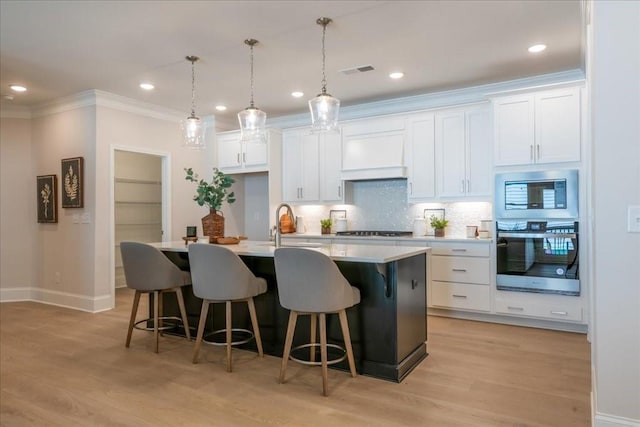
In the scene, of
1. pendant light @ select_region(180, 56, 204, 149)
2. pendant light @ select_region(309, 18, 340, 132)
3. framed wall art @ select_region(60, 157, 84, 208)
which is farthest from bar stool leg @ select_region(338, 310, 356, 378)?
framed wall art @ select_region(60, 157, 84, 208)

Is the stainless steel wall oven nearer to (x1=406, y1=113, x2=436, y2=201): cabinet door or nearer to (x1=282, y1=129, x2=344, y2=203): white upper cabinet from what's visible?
(x1=406, y1=113, x2=436, y2=201): cabinet door

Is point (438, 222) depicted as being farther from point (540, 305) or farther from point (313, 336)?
point (313, 336)

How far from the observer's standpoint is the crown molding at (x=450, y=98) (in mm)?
4332

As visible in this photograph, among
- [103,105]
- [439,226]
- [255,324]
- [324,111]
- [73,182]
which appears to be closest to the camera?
[255,324]

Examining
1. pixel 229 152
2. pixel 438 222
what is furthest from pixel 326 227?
pixel 229 152

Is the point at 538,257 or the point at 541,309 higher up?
the point at 538,257

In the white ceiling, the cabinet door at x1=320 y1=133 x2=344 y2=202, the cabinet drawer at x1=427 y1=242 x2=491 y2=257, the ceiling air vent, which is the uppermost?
the white ceiling

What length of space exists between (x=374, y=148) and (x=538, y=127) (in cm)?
184

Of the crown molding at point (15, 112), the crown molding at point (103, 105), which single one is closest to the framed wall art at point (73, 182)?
the crown molding at point (103, 105)

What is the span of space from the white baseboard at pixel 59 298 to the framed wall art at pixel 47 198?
1016 millimetres

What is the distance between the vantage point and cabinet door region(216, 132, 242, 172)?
6.14 meters

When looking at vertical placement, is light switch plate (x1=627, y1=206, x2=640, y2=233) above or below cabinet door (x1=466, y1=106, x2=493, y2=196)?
below

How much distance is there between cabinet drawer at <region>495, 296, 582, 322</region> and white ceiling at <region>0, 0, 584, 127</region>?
7.86 ft

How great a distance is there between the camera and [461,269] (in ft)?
14.7
